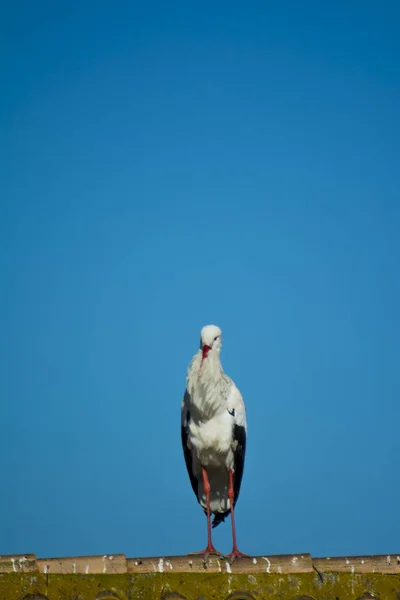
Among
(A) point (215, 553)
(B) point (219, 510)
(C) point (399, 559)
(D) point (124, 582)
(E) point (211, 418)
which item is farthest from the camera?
(B) point (219, 510)

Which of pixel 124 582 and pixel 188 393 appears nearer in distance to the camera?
pixel 124 582

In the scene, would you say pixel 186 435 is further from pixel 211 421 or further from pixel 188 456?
pixel 211 421

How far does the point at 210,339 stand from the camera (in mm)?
13555

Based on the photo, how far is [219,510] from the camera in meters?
14.5

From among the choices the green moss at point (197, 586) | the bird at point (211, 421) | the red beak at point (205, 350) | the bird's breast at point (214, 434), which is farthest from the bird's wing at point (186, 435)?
the green moss at point (197, 586)

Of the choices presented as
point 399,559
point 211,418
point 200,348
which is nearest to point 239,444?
point 211,418

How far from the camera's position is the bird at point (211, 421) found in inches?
527

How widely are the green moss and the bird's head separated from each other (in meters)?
4.49

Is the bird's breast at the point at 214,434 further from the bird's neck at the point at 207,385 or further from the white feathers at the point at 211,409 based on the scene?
the bird's neck at the point at 207,385

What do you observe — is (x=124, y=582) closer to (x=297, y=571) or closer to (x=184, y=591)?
(x=184, y=591)

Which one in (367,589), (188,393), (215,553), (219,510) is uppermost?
(188,393)

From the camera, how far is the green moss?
8.98 meters

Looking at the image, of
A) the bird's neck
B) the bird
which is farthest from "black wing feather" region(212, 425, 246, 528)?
the bird's neck

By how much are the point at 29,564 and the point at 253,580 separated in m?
2.15
